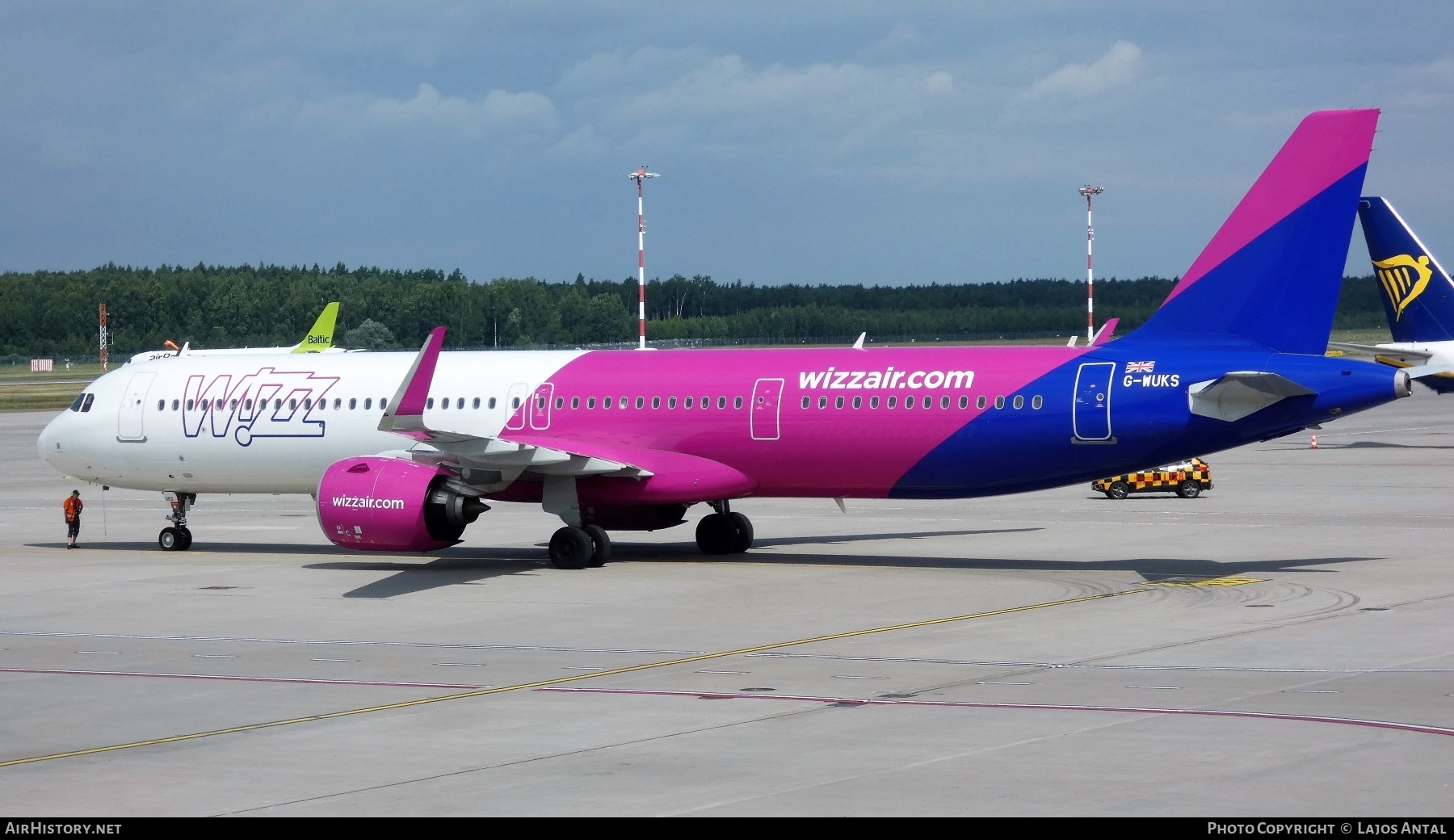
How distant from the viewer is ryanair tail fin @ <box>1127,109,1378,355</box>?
2639 cm

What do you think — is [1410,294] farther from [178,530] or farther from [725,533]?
[178,530]

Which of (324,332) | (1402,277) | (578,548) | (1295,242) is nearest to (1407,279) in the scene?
(1402,277)

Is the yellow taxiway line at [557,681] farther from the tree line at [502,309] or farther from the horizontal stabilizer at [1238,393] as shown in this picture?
the tree line at [502,309]

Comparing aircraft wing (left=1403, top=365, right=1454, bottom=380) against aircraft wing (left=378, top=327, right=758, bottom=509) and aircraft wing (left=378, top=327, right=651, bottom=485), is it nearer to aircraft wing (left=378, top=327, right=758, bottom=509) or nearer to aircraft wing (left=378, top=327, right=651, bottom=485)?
aircraft wing (left=378, top=327, right=758, bottom=509)

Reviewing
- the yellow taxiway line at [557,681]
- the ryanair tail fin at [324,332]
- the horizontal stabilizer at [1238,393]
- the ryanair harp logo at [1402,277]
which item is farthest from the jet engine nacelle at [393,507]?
the ryanair tail fin at [324,332]

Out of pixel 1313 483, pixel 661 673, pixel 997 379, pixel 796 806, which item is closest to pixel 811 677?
pixel 661 673

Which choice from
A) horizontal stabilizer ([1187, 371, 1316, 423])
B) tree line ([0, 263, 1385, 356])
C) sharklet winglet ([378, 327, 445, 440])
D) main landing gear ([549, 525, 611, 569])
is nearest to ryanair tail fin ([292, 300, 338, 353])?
tree line ([0, 263, 1385, 356])

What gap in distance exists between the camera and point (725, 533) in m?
31.4

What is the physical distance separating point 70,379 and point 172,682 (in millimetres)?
114180

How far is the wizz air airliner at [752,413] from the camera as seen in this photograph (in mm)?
26484

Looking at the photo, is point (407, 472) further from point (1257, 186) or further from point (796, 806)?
point (796, 806)

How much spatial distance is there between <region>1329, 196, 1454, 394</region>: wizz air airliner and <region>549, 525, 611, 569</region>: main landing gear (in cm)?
3816

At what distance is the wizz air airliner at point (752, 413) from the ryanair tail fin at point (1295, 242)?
0.03 meters

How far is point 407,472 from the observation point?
92.1 ft
